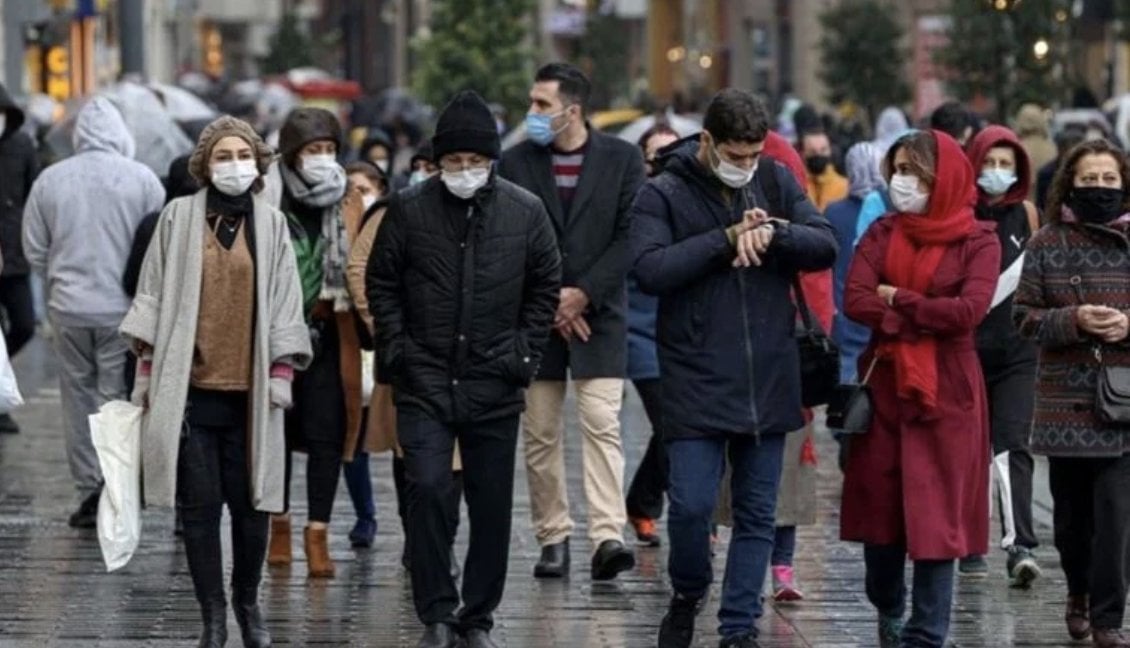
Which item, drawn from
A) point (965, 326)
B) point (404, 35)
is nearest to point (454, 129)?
point (965, 326)

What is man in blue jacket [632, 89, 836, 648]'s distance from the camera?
35.6 ft

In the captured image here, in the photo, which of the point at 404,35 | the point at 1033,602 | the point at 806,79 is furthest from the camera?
the point at 404,35

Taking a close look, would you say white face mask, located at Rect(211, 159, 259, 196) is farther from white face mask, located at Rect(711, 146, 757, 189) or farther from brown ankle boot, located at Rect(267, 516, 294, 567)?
brown ankle boot, located at Rect(267, 516, 294, 567)

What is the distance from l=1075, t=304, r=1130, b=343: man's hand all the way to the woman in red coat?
0.57m

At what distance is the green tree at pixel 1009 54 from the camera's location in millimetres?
35875

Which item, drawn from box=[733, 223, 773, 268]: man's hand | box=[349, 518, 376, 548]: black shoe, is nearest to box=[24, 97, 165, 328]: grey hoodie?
box=[349, 518, 376, 548]: black shoe

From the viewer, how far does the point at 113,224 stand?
47.8ft

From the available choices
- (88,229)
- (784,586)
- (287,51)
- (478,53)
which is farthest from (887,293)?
(287,51)

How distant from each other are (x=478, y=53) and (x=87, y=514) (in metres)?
30.8

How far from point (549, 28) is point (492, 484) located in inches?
2989

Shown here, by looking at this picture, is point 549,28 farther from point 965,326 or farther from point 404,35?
point 965,326

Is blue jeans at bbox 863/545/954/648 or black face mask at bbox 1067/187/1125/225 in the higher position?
black face mask at bbox 1067/187/1125/225

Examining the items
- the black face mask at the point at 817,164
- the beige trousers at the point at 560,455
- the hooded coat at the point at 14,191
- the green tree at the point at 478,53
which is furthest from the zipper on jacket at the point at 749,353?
the green tree at the point at 478,53

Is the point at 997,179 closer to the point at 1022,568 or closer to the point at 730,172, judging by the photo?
the point at 1022,568
